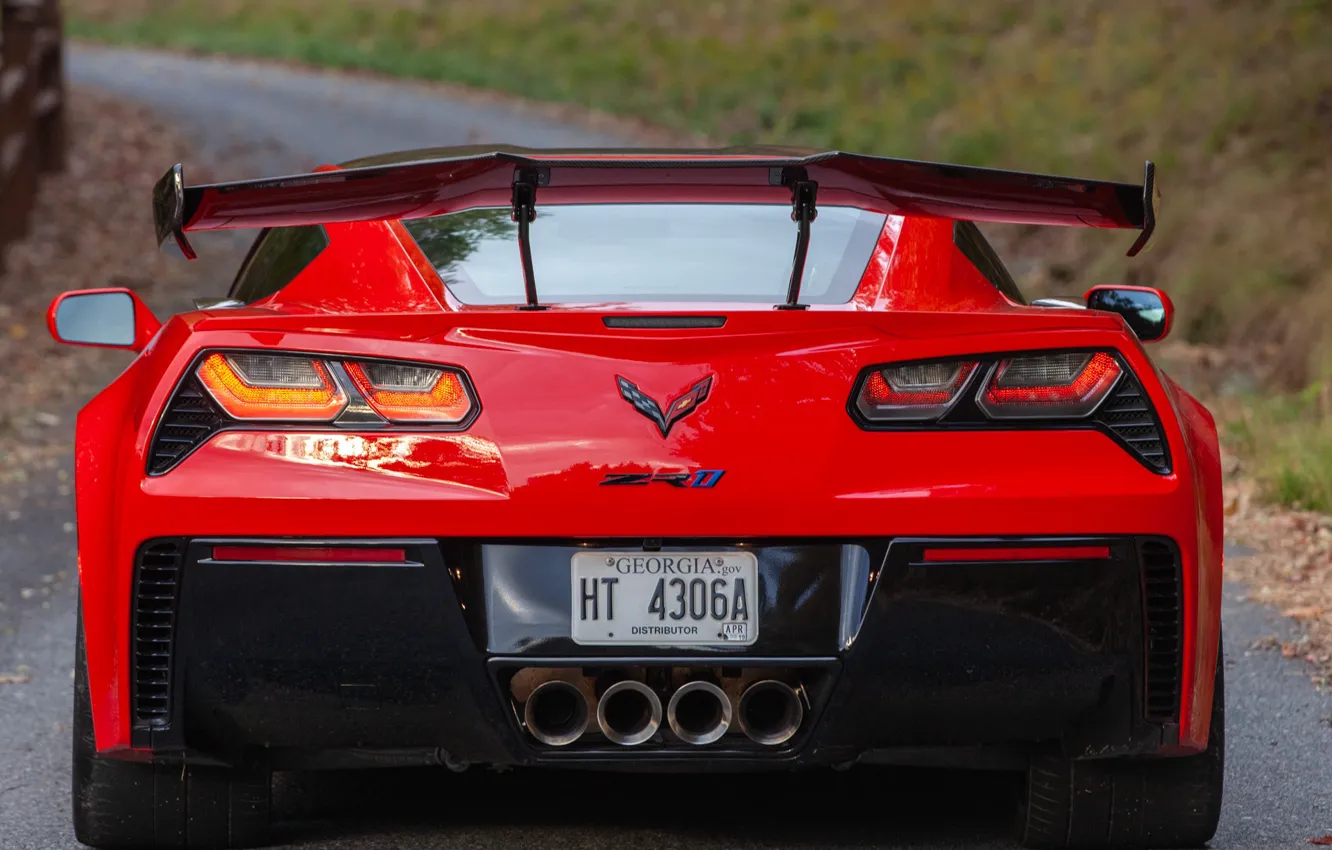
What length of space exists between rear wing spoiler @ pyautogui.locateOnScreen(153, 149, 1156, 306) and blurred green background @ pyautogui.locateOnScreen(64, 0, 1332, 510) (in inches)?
182

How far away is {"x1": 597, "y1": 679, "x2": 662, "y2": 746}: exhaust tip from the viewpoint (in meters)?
3.21

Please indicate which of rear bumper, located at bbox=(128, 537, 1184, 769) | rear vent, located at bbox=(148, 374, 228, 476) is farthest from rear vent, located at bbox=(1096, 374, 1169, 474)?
rear vent, located at bbox=(148, 374, 228, 476)

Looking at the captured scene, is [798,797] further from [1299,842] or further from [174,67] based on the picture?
[174,67]

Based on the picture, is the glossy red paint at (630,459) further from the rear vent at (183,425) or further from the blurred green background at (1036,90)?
the blurred green background at (1036,90)

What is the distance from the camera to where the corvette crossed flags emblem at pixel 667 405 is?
3145 millimetres

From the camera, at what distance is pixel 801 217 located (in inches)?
138

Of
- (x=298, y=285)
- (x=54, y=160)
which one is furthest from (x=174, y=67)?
(x=298, y=285)

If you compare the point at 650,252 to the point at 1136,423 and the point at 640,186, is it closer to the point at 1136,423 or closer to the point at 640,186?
the point at 640,186

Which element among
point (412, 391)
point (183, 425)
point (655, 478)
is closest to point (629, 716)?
point (655, 478)

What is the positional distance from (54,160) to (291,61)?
12507 mm

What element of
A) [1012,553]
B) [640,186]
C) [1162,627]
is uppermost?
[640,186]

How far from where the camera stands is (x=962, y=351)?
127 inches

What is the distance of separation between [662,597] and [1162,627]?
34.2 inches

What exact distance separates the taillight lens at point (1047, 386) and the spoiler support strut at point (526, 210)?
83 cm
